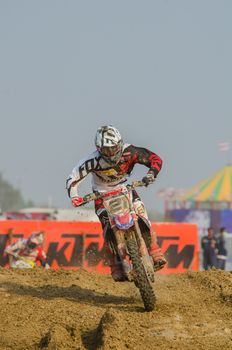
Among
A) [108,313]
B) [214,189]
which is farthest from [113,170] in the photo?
[214,189]

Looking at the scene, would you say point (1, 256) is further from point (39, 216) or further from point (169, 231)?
point (39, 216)

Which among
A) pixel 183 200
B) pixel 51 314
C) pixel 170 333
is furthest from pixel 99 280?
pixel 183 200

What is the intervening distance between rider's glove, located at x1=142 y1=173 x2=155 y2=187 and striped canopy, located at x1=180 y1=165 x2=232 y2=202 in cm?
3396

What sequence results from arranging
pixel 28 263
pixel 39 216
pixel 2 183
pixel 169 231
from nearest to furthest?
pixel 28 263 < pixel 169 231 < pixel 39 216 < pixel 2 183

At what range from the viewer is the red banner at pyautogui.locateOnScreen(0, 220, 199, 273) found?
18.8 meters

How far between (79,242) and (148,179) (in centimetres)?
1005

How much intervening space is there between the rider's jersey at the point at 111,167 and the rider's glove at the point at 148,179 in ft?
0.35

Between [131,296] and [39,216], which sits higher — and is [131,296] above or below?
above

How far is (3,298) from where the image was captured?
30.6ft

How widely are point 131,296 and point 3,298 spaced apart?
1664mm

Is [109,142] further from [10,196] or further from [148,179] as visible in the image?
[10,196]

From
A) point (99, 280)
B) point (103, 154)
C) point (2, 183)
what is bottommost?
point (2, 183)

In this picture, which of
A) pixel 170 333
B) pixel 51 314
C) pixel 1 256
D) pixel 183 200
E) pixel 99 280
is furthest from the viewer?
pixel 183 200

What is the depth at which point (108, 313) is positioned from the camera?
7.62 m
